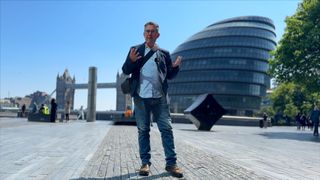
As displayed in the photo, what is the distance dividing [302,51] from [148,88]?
69.4ft

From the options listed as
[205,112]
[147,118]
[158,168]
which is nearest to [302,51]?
[205,112]

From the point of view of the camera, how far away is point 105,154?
22.4ft

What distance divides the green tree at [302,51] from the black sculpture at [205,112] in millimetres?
6306

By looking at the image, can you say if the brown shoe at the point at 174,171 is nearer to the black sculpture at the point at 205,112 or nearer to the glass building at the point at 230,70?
the black sculpture at the point at 205,112

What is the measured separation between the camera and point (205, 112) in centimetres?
2188

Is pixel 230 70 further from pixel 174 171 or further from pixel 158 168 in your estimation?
pixel 174 171

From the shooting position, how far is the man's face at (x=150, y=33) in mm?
4938

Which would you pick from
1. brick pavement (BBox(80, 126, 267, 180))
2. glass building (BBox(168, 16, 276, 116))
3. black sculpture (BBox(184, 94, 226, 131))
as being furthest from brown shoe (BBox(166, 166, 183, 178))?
glass building (BBox(168, 16, 276, 116))

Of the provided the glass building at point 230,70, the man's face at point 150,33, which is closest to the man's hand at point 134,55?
the man's face at point 150,33

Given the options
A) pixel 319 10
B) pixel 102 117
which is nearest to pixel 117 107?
pixel 102 117

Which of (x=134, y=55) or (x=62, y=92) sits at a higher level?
(x=62, y=92)

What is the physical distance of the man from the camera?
4.86 metres

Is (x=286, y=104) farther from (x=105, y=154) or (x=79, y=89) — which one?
(x=79, y=89)

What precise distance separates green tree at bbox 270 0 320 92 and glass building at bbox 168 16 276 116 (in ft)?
196
